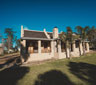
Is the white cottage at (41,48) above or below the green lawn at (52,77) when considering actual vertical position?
above

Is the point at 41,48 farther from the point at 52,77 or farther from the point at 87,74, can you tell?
the point at 87,74

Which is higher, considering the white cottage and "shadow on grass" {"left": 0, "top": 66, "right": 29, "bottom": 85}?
the white cottage

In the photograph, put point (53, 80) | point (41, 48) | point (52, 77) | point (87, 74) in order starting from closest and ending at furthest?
1. point (53, 80)
2. point (52, 77)
3. point (87, 74)
4. point (41, 48)

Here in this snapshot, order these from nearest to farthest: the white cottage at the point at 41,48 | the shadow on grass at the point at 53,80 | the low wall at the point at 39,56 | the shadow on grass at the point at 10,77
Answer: the shadow on grass at the point at 53,80 → the shadow on grass at the point at 10,77 → the white cottage at the point at 41,48 → the low wall at the point at 39,56

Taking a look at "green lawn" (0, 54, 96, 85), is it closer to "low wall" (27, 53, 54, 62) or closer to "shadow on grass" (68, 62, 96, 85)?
"shadow on grass" (68, 62, 96, 85)

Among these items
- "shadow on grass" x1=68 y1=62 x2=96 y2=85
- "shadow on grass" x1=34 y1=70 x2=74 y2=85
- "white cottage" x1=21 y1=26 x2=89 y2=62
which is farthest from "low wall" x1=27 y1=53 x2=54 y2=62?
"shadow on grass" x1=34 y1=70 x2=74 y2=85

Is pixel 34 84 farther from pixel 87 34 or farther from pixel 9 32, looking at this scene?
pixel 9 32

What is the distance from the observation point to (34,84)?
4727 millimetres

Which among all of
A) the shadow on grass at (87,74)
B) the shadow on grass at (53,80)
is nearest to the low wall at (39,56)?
the shadow on grass at (87,74)

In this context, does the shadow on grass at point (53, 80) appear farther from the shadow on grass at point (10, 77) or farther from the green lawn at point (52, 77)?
the shadow on grass at point (10, 77)

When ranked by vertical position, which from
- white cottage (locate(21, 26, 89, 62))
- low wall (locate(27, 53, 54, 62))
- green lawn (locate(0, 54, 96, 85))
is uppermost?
white cottage (locate(21, 26, 89, 62))

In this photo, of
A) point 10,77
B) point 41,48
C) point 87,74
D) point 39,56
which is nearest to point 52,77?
point 87,74

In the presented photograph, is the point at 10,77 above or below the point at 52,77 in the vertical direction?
below

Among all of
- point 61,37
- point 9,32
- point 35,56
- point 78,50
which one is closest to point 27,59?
point 35,56
